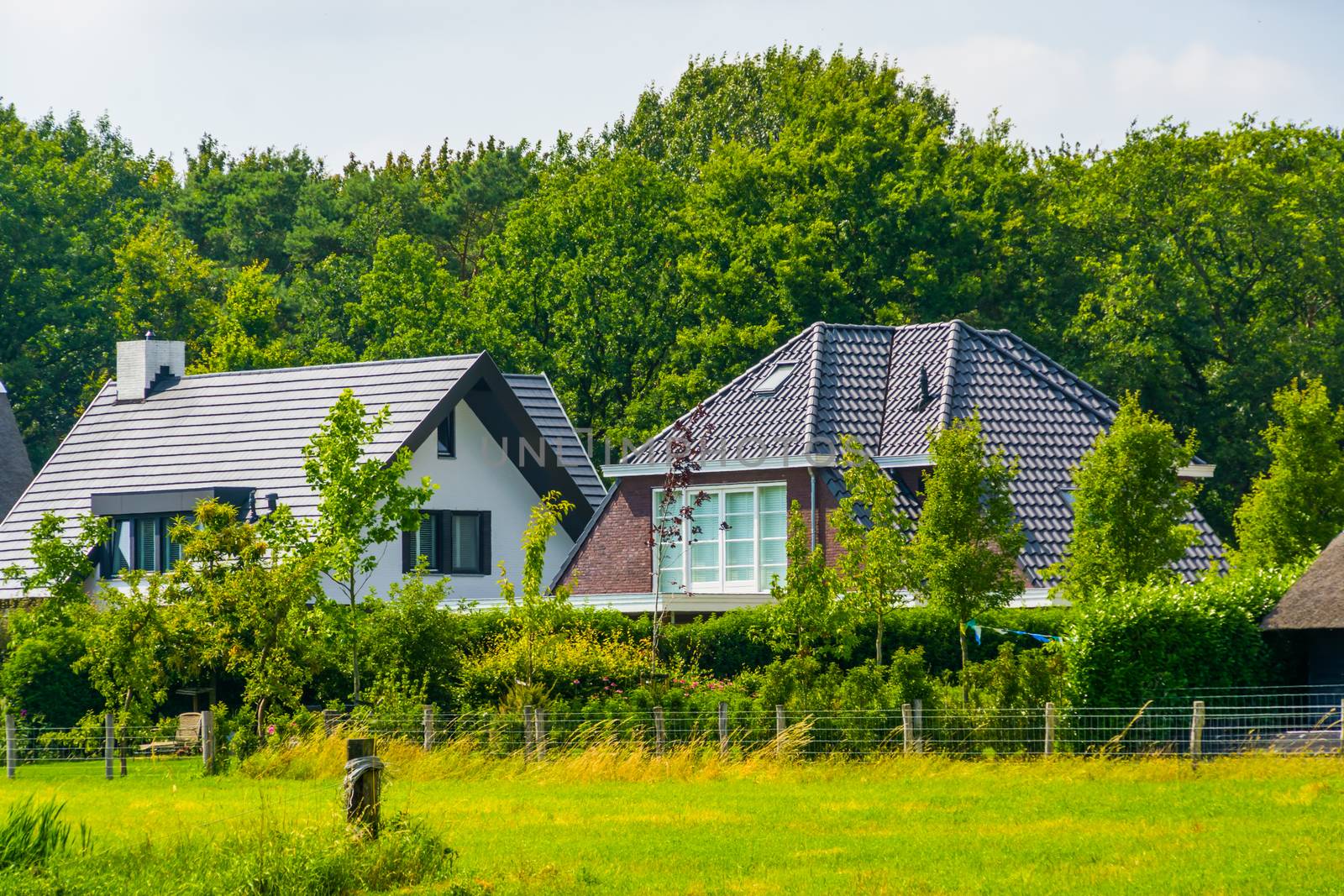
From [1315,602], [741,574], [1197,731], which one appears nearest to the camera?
[1197,731]

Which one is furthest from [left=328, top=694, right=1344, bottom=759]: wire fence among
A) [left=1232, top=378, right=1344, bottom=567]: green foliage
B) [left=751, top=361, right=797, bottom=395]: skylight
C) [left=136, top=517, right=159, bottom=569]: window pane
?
[left=136, top=517, right=159, bottom=569]: window pane

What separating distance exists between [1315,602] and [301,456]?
24.0m

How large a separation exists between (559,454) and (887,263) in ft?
57.2

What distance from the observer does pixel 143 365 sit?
4950 cm

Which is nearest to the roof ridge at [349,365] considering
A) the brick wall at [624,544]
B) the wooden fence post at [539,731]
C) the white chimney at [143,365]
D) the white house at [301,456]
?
the white house at [301,456]

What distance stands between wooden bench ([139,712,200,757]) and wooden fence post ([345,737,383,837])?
1486 centimetres

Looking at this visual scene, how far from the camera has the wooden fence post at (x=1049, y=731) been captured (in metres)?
25.5

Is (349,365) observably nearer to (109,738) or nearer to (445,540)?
(445,540)

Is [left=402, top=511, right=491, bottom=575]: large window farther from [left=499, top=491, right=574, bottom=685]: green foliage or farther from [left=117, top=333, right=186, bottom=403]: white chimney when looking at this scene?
[left=499, top=491, right=574, bottom=685]: green foliage

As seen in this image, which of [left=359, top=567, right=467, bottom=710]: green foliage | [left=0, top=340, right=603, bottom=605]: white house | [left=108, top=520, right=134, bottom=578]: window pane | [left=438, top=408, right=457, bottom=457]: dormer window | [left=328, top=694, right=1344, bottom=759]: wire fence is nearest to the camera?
[left=328, top=694, right=1344, bottom=759]: wire fence

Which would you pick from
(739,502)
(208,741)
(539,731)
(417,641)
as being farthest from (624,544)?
(208,741)

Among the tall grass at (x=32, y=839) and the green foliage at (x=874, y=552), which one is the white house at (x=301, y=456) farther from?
the tall grass at (x=32, y=839)

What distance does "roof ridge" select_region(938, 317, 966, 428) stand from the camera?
4256 centimetres

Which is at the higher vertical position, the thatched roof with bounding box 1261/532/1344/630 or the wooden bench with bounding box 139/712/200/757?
the thatched roof with bounding box 1261/532/1344/630
